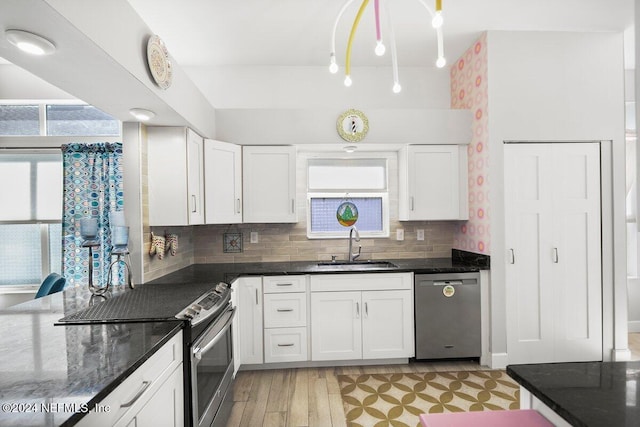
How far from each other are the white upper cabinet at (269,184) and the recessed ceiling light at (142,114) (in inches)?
39.7

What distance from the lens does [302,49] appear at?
3135 millimetres

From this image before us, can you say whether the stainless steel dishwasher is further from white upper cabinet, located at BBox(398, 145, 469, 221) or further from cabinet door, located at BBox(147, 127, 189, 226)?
cabinet door, located at BBox(147, 127, 189, 226)

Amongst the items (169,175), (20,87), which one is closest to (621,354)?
(169,175)

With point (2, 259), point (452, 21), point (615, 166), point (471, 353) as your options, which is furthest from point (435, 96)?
point (2, 259)

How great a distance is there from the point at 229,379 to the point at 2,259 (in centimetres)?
287

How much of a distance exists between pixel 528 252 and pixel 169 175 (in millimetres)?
3094

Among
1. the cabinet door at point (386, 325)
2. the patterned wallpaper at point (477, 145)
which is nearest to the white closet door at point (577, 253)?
the patterned wallpaper at point (477, 145)

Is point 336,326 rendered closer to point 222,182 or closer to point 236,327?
point 236,327

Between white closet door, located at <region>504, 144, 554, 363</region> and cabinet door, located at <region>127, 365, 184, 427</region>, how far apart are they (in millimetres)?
2682

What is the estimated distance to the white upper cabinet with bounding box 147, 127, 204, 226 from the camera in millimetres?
2508

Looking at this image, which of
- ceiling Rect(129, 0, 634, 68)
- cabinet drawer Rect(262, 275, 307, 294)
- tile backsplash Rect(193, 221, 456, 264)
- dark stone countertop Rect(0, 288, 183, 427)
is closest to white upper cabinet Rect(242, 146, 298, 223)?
tile backsplash Rect(193, 221, 456, 264)

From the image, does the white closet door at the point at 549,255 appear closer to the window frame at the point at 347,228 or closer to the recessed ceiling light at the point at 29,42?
the window frame at the point at 347,228

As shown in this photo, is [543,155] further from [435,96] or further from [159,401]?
[159,401]

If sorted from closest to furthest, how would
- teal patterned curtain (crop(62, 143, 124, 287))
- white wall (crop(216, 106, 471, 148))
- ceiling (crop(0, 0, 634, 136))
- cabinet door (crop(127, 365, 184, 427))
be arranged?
cabinet door (crop(127, 365, 184, 427)), ceiling (crop(0, 0, 634, 136)), teal patterned curtain (crop(62, 143, 124, 287)), white wall (crop(216, 106, 471, 148))
